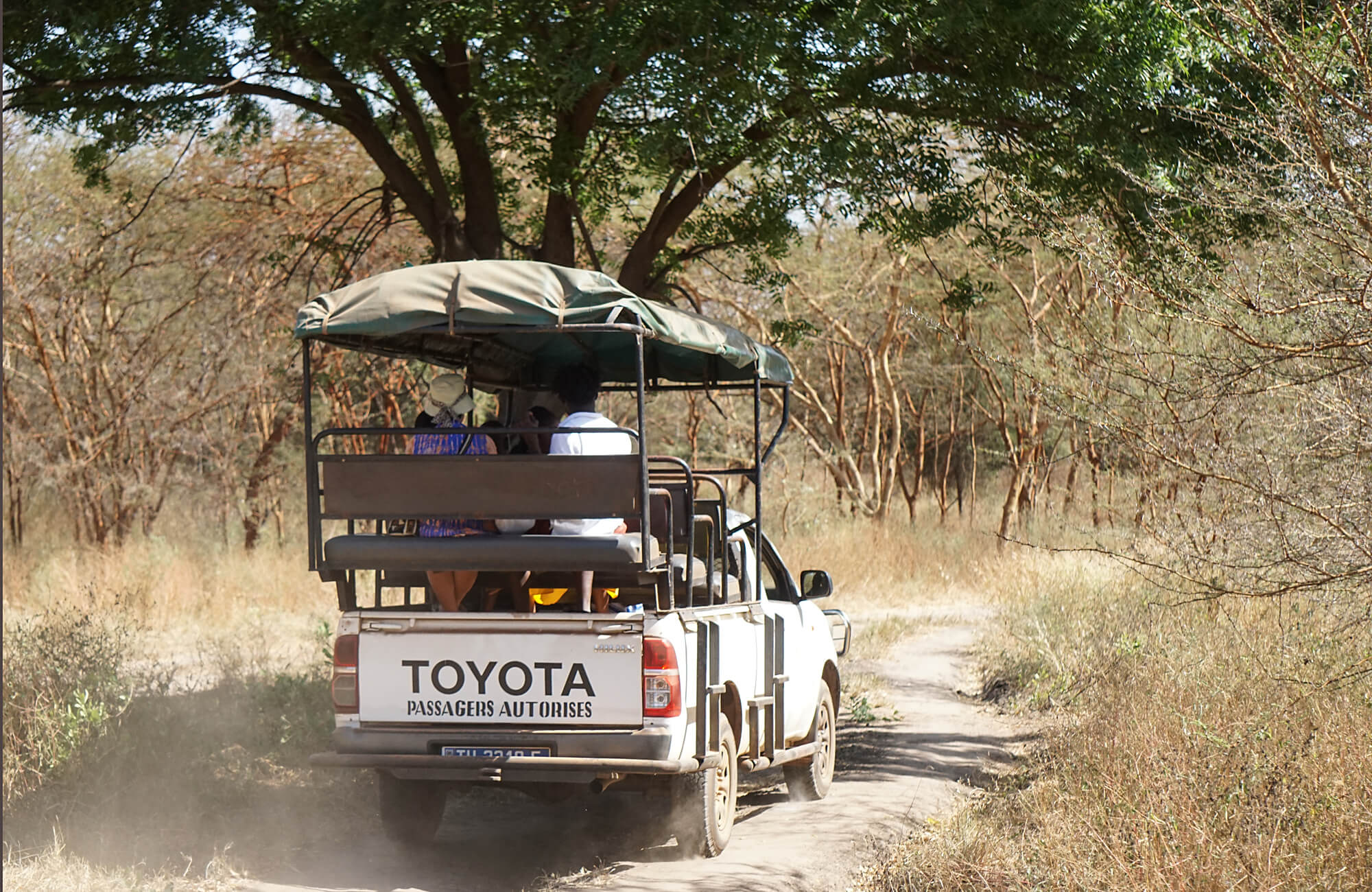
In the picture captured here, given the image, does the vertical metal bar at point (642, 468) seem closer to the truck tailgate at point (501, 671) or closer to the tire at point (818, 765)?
the truck tailgate at point (501, 671)

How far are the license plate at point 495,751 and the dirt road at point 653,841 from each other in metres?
0.59

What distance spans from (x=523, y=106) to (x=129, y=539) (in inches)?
444

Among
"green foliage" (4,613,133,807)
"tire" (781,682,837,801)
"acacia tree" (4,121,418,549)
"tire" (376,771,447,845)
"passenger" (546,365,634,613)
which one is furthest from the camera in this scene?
"acacia tree" (4,121,418,549)

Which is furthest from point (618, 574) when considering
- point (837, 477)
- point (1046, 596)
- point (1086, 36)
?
point (837, 477)

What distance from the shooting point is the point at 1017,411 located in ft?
76.9

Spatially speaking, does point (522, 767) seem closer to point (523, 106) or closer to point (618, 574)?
point (618, 574)

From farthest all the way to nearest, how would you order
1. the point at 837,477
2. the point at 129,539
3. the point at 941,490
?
the point at 941,490 → the point at 837,477 → the point at 129,539

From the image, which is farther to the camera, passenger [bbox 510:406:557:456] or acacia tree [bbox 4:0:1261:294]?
acacia tree [bbox 4:0:1261:294]

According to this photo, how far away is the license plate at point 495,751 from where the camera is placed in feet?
19.7

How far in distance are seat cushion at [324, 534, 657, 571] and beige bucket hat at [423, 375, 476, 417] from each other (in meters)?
0.94

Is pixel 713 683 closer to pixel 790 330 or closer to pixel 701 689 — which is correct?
pixel 701 689

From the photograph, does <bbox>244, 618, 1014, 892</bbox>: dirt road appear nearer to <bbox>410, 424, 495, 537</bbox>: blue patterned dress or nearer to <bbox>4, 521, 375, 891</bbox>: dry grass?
<bbox>4, 521, 375, 891</bbox>: dry grass

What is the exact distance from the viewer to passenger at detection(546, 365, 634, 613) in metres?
6.36

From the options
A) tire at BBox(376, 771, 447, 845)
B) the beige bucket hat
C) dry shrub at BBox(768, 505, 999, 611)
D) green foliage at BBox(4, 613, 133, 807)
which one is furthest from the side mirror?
dry shrub at BBox(768, 505, 999, 611)
